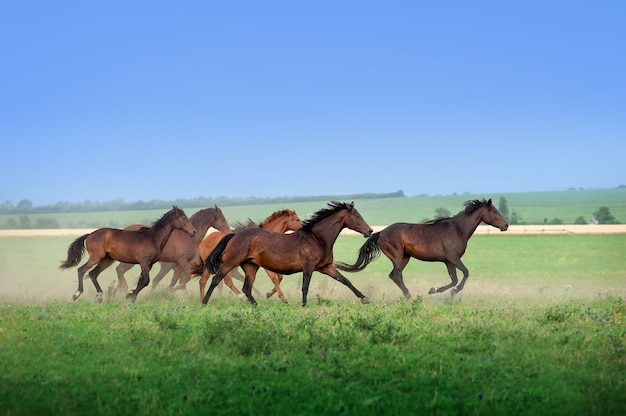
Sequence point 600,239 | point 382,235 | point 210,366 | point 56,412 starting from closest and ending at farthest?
point 56,412 < point 210,366 < point 382,235 < point 600,239

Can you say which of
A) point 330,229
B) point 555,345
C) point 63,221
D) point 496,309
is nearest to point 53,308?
point 330,229

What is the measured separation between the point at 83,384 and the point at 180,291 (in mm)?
10684

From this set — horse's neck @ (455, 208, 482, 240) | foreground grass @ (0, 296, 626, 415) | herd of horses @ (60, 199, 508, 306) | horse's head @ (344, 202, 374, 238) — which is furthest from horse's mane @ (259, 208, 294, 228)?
foreground grass @ (0, 296, 626, 415)

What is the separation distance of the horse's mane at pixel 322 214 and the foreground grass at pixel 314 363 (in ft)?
8.07

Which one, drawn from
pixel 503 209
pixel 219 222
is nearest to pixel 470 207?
pixel 219 222

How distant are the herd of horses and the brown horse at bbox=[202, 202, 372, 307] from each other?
2 cm

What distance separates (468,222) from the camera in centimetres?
1784

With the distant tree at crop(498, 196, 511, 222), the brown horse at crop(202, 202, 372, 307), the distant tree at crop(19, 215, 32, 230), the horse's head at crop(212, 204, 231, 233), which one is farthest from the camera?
the distant tree at crop(498, 196, 511, 222)

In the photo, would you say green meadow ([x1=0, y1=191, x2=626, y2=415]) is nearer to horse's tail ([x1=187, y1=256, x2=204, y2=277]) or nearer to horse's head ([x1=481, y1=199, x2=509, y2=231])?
horse's tail ([x1=187, y1=256, x2=204, y2=277])

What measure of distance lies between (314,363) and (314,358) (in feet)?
1.13

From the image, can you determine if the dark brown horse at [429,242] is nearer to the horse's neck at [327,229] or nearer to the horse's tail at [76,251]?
the horse's neck at [327,229]

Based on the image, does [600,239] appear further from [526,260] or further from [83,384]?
[83,384]

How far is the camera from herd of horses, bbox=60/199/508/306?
1561 centimetres

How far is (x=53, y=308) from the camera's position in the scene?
15438mm
